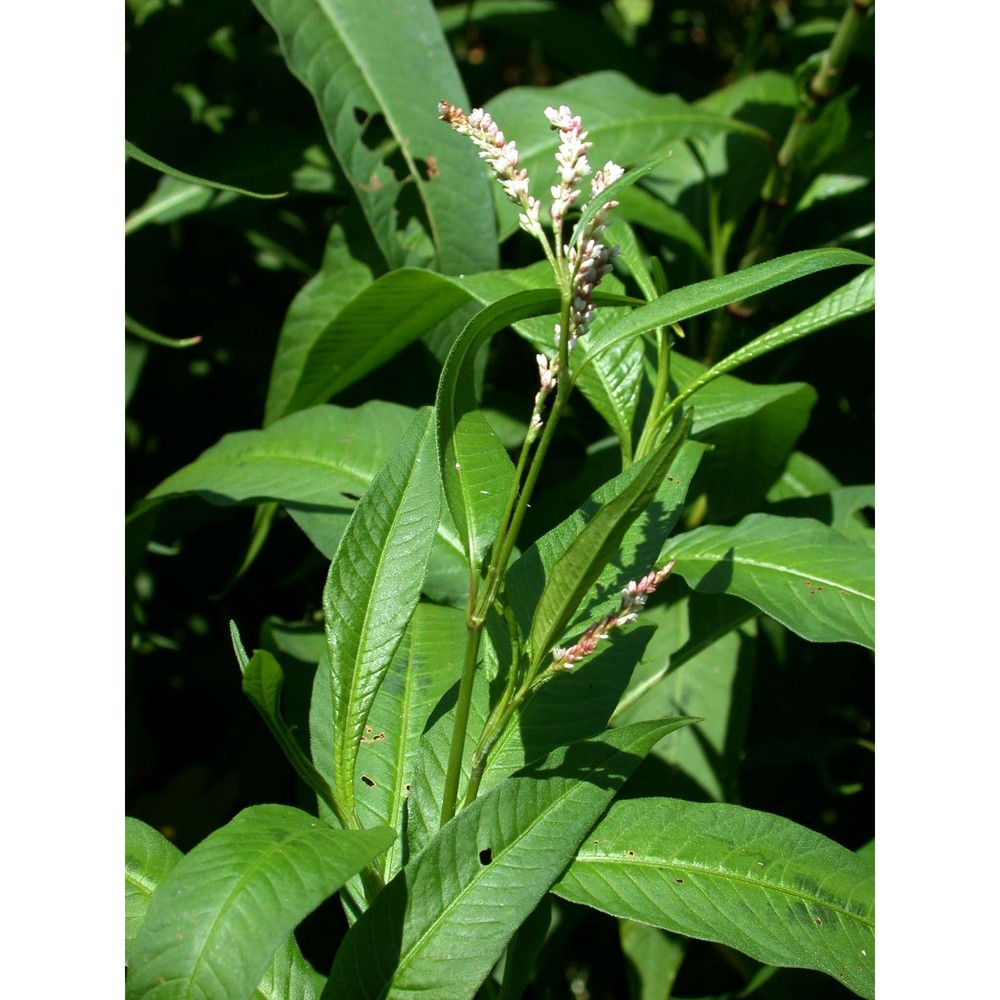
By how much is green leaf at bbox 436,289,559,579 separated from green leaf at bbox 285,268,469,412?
0.35 meters

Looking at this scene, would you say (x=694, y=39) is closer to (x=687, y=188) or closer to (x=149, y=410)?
(x=687, y=188)

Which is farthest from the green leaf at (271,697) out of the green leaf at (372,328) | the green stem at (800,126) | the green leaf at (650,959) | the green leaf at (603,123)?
the green stem at (800,126)

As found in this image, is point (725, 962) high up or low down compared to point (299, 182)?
down

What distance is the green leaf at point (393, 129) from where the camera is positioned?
1286 millimetres

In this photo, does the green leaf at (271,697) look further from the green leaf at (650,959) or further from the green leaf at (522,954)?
the green leaf at (650,959)

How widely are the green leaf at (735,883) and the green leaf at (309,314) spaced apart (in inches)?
29.5

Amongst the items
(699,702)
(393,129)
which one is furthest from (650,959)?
(393,129)

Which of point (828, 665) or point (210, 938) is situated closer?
point (210, 938)

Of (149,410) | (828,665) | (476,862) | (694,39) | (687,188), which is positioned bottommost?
(828,665)

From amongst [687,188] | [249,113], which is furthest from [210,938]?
[249,113]

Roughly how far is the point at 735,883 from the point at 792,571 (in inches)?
12.0

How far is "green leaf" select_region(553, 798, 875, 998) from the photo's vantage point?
2.48 ft

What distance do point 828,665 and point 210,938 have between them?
1215 millimetres

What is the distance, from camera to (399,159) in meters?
1.39
